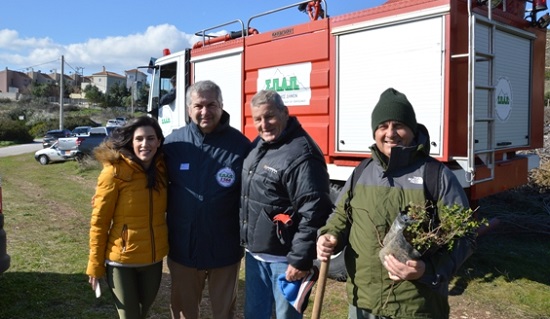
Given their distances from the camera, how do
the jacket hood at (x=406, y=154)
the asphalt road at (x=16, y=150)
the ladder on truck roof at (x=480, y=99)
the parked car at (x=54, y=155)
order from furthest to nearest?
1. the asphalt road at (x=16, y=150)
2. the parked car at (x=54, y=155)
3. the ladder on truck roof at (x=480, y=99)
4. the jacket hood at (x=406, y=154)

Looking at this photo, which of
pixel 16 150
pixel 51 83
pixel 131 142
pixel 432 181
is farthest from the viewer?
pixel 51 83

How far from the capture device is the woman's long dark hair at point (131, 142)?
291 centimetres

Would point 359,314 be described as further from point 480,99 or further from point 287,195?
point 480,99

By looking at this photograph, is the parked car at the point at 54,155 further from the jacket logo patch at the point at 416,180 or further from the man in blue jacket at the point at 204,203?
the jacket logo patch at the point at 416,180

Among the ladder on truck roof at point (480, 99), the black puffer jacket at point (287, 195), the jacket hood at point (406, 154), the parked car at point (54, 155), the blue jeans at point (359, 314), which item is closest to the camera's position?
the jacket hood at point (406, 154)

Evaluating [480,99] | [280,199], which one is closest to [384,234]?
[280,199]

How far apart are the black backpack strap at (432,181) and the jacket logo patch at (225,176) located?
1261 millimetres

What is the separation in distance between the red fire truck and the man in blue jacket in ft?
7.70

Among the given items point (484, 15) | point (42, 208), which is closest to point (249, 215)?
point (484, 15)

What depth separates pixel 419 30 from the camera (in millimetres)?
4539

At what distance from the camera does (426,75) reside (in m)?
4.54

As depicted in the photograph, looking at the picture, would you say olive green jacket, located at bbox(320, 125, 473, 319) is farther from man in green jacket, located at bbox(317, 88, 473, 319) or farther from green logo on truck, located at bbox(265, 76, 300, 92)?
A: green logo on truck, located at bbox(265, 76, 300, 92)

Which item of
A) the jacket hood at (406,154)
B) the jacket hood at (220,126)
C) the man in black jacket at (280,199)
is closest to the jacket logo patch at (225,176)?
the man in black jacket at (280,199)

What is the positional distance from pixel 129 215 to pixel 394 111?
1715 mm
